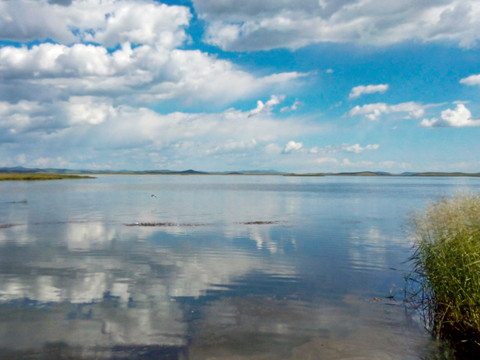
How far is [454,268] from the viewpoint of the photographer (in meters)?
12.9

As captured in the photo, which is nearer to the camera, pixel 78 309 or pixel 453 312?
pixel 453 312

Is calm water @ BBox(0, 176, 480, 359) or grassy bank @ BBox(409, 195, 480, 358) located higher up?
grassy bank @ BBox(409, 195, 480, 358)

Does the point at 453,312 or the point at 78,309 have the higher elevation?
the point at 453,312

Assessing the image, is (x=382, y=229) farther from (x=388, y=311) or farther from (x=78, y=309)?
(x=78, y=309)

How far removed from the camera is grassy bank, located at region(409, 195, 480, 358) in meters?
11.9

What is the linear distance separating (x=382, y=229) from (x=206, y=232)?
50.2ft

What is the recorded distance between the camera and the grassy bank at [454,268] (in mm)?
11859

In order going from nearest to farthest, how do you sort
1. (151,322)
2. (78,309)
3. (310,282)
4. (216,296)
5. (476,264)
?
(476,264) < (151,322) < (78,309) < (216,296) < (310,282)

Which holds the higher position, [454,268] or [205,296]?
[454,268]

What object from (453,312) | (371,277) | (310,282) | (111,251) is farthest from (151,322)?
(111,251)

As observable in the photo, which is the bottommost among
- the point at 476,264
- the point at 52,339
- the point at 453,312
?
the point at 52,339

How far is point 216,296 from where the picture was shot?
53.3ft

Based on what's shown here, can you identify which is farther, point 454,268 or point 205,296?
point 205,296

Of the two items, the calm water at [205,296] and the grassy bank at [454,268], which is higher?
the grassy bank at [454,268]
